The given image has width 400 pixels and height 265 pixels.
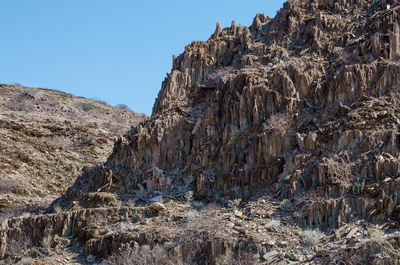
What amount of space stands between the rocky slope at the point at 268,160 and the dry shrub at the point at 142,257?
0.25m

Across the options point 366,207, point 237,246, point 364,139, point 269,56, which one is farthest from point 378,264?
point 269,56

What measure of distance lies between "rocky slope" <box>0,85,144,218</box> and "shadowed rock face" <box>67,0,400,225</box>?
866cm

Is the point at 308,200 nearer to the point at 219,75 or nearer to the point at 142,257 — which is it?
the point at 142,257

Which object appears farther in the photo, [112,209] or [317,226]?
[112,209]

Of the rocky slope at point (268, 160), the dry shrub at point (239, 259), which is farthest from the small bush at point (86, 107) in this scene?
the dry shrub at point (239, 259)

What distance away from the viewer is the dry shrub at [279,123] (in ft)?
67.6

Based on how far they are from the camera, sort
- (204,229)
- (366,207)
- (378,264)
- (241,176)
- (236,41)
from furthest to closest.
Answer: (236,41) → (241,176) → (204,229) → (366,207) → (378,264)

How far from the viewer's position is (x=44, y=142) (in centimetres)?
3984

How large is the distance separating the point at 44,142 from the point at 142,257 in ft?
81.0

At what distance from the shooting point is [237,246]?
1675cm

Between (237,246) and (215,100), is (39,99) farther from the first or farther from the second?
(237,246)

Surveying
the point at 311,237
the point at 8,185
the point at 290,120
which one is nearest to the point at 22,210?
the point at 8,185

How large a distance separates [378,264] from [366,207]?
2749 mm

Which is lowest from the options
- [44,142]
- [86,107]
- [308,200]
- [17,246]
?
[17,246]
